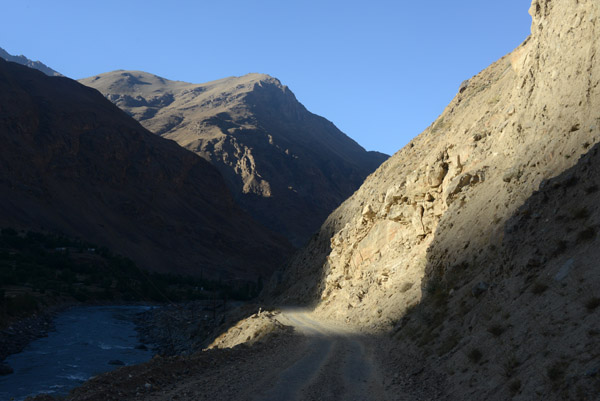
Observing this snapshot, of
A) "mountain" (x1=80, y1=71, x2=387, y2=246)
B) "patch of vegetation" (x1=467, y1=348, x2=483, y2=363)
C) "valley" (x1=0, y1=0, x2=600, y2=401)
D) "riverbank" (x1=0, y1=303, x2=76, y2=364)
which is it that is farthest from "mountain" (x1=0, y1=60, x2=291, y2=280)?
"patch of vegetation" (x1=467, y1=348, x2=483, y2=363)

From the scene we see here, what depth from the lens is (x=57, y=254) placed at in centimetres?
7256

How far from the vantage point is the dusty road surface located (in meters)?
10.2

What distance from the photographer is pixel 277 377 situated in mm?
11992

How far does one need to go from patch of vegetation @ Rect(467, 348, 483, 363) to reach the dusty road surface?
90 cm

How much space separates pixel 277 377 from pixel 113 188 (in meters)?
113

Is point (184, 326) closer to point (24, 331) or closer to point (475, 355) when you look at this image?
point (24, 331)

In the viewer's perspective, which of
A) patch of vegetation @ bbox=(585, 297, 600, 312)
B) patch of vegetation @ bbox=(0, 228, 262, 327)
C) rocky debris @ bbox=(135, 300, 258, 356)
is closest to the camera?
patch of vegetation @ bbox=(585, 297, 600, 312)

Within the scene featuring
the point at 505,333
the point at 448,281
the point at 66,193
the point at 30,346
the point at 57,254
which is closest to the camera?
the point at 505,333

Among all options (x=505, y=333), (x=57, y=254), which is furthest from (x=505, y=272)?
(x=57, y=254)

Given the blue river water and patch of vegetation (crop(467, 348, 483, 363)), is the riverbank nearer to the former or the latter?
the blue river water

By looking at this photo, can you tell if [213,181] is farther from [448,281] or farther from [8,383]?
[448,281]

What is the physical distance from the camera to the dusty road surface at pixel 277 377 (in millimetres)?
10164

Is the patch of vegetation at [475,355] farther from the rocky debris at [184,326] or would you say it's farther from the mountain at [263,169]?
the mountain at [263,169]

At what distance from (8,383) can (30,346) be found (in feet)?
36.0
